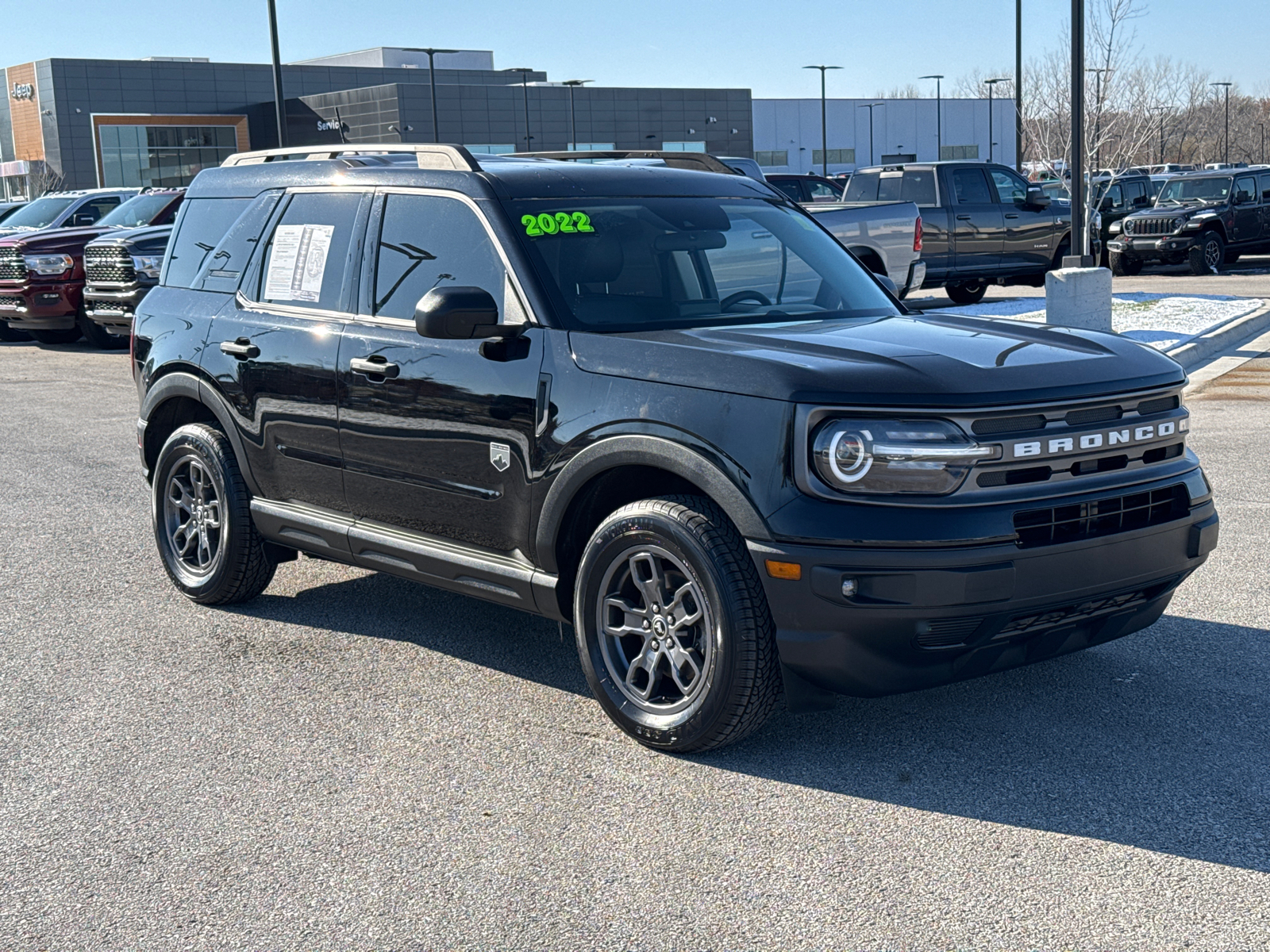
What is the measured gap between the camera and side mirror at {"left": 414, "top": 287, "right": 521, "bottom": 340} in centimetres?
473

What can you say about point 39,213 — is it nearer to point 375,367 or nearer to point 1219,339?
point 1219,339

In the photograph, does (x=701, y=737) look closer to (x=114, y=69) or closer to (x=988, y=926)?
(x=988, y=926)

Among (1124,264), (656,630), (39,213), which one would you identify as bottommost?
(656,630)

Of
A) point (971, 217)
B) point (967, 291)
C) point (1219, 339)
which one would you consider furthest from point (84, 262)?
point (1219, 339)

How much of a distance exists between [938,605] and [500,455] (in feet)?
5.47

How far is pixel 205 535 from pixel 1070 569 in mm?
3890

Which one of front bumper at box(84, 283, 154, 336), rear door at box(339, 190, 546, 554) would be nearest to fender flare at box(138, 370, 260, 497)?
rear door at box(339, 190, 546, 554)

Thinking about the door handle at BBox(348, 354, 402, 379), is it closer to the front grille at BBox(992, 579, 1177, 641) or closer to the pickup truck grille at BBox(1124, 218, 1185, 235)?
the front grille at BBox(992, 579, 1177, 641)

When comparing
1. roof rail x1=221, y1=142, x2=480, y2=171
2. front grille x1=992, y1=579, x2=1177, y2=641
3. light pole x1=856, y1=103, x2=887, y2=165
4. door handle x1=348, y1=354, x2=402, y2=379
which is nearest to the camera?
front grille x1=992, y1=579, x2=1177, y2=641

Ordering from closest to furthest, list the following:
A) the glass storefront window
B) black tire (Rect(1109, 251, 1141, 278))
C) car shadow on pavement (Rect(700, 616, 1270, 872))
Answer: car shadow on pavement (Rect(700, 616, 1270, 872)), black tire (Rect(1109, 251, 1141, 278)), the glass storefront window

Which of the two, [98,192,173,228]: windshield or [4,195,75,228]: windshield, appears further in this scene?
[4,195,75,228]: windshield

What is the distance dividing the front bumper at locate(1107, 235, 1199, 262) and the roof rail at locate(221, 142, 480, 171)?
2196 centimetres

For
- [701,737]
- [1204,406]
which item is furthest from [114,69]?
[701,737]

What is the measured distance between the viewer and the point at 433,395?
5.13 m
